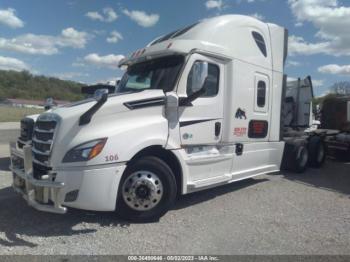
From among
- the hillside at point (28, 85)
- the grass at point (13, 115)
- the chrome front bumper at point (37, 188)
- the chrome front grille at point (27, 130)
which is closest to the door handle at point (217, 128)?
the chrome front bumper at point (37, 188)

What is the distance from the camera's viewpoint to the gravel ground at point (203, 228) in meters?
4.42

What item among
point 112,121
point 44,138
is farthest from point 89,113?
point 44,138

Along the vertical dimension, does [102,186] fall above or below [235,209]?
above

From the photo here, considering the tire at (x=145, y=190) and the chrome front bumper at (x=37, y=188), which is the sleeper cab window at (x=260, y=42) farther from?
the chrome front bumper at (x=37, y=188)

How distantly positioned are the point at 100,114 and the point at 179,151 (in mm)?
1403

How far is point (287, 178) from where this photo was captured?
8.90m

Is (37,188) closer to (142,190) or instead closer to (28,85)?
(142,190)

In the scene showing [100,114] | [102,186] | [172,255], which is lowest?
[172,255]

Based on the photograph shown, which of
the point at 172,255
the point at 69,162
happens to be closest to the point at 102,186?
the point at 69,162

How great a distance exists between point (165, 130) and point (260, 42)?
333 centimetres

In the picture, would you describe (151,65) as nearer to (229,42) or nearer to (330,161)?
(229,42)

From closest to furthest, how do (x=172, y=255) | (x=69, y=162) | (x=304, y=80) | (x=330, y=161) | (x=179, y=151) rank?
(x=172, y=255) < (x=69, y=162) < (x=179, y=151) < (x=304, y=80) < (x=330, y=161)

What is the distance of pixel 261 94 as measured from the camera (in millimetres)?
7441

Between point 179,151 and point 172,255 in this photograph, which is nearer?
point 172,255
